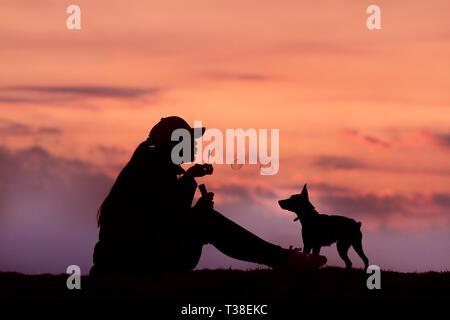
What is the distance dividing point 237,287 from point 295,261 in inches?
42.3

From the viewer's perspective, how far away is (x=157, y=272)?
36.6 feet

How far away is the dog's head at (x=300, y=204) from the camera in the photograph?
1449cm

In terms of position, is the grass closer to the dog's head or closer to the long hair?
the long hair

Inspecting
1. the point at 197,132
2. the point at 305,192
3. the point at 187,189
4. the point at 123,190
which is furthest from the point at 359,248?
the point at 123,190

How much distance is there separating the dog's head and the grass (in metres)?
2.79

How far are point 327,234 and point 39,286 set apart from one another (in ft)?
16.8

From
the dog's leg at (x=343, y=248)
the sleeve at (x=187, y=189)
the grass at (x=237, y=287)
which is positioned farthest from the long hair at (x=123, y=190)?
the dog's leg at (x=343, y=248)

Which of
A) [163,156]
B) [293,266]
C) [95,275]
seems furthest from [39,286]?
[293,266]

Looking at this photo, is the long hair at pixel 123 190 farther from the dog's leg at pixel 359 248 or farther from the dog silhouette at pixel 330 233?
the dog's leg at pixel 359 248

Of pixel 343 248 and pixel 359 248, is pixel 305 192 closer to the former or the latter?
pixel 343 248

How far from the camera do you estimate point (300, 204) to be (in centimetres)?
1459
